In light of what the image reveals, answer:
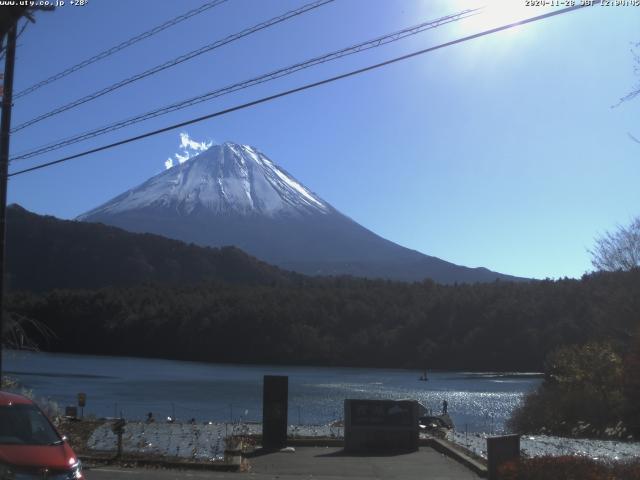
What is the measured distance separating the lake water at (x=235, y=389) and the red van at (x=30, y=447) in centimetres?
1440

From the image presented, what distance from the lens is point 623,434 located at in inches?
826

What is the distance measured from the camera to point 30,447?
802cm

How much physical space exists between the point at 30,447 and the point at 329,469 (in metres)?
7.17

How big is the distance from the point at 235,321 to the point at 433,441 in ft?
289

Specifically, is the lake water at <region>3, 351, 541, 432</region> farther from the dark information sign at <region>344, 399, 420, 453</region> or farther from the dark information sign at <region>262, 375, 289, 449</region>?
the dark information sign at <region>344, 399, 420, 453</region>

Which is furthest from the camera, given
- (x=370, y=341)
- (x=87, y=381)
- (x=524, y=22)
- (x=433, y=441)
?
(x=370, y=341)

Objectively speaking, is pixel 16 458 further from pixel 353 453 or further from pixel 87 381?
pixel 87 381

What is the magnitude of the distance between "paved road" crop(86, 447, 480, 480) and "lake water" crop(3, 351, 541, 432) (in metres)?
10.3

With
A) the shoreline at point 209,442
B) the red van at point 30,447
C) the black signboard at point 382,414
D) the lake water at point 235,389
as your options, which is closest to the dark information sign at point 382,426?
the black signboard at point 382,414

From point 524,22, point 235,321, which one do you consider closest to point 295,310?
point 235,321

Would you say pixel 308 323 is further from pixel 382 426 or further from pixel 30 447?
pixel 30 447

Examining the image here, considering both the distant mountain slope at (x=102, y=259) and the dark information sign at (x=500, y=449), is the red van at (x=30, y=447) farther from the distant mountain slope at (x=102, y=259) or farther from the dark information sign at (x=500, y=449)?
the distant mountain slope at (x=102, y=259)

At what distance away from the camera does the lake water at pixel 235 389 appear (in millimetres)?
42812

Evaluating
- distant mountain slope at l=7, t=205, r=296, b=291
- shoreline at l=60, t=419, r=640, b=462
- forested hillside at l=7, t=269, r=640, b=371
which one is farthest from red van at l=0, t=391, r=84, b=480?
distant mountain slope at l=7, t=205, r=296, b=291
